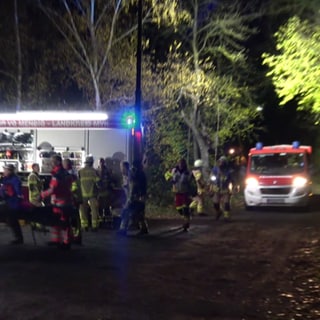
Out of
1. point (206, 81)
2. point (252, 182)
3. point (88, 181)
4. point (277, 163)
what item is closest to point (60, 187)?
point (88, 181)

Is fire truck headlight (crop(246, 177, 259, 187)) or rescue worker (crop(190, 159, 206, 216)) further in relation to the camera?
fire truck headlight (crop(246, 177, 259, 187))

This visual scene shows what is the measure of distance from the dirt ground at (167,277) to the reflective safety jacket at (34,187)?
868mm

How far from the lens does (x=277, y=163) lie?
20.3m

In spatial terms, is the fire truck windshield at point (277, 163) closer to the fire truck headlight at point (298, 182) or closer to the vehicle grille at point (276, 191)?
the fire truck headlight at point (298, 182)

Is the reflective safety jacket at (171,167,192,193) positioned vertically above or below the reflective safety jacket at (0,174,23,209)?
above

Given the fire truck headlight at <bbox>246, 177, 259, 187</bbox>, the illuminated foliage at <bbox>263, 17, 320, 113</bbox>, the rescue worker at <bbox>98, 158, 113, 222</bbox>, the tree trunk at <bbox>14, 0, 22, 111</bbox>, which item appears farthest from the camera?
the tree trunk at <bbox>14, 0, 22, 111</bbox>

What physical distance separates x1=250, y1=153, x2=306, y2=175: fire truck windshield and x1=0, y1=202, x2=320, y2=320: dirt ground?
219 inches

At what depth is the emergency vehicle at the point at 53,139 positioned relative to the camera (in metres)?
17.0

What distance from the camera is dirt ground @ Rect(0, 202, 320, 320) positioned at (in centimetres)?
735

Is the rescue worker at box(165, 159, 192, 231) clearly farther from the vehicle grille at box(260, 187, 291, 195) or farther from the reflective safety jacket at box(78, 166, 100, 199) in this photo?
the vehicle grille at box(260, 187, 291, 195)

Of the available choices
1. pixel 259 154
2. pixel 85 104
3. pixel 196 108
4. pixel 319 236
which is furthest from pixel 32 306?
pixel 196 108

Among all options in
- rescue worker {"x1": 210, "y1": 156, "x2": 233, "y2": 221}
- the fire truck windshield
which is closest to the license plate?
the fire truck windshield

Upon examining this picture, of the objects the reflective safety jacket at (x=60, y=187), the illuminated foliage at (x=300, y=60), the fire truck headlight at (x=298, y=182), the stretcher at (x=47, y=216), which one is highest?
the illuminated foliage at (x=300, y=60)

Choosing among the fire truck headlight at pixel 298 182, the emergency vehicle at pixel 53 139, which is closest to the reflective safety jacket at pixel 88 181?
the emergency vehicle at pixel 53 139
